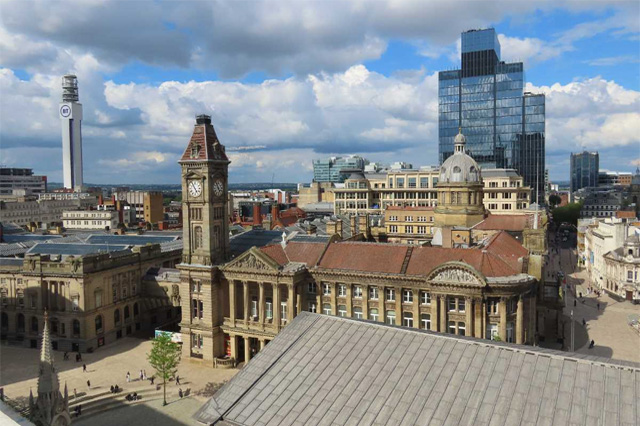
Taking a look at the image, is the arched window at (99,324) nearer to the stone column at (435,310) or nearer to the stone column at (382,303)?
the stone column at (382,303)

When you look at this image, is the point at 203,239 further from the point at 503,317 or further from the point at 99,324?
the point at 503,317

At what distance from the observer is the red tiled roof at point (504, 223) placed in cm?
10075

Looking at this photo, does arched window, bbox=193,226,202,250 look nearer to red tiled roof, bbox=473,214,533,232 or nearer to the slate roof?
the slate roof

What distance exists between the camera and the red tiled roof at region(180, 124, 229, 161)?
70562mm

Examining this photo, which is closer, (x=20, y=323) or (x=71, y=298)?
(x=71, y=298)

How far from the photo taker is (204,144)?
70688 millimetres

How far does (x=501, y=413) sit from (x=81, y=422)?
4684 cm

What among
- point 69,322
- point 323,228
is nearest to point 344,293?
point 69,322

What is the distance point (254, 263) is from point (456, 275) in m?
26.4

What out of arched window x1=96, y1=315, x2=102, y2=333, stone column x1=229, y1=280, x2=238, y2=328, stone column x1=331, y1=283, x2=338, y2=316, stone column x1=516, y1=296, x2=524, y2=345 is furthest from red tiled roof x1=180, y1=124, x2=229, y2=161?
stone column x1=516, y1=296, x2=524, y2=345

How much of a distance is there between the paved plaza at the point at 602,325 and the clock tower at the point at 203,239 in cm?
5147

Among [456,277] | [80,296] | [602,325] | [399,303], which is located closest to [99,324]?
[80,296]

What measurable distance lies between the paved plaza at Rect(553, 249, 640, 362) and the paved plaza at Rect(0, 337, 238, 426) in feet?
172

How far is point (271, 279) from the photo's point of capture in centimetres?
6825
